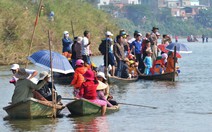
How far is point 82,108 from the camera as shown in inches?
767

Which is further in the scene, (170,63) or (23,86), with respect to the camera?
(170,63)

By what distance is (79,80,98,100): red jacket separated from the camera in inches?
762

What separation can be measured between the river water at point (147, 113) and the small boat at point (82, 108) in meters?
0.15

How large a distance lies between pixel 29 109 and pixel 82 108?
3.91ft

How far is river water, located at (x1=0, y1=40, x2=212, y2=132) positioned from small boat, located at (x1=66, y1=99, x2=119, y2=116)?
0.50 ft

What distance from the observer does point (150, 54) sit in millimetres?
29906

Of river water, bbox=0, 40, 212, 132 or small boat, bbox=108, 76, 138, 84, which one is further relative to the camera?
small boat, bbox=108, 76, 138, 84

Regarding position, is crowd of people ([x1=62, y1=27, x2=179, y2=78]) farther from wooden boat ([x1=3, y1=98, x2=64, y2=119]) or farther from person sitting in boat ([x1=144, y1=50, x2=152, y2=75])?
wooden boat ([x1=3, y1=98, x2=64, y2=119])

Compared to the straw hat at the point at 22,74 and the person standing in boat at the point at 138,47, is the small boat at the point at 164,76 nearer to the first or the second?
the person standing in boat at the point at 138,47

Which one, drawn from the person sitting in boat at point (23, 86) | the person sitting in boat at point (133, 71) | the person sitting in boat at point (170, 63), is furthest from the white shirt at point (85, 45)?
the person sitting in boat at point (23, 86)

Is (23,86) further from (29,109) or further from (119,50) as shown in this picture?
(119,50)

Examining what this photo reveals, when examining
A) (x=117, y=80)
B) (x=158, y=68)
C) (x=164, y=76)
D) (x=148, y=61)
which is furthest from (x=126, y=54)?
(x=117, y=80)

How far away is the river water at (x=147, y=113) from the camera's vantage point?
18359mm

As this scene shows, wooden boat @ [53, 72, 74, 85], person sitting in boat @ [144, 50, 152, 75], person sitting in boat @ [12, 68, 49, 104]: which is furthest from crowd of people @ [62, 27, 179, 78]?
person sitting in boat @ [12, 68, 49, 104]
